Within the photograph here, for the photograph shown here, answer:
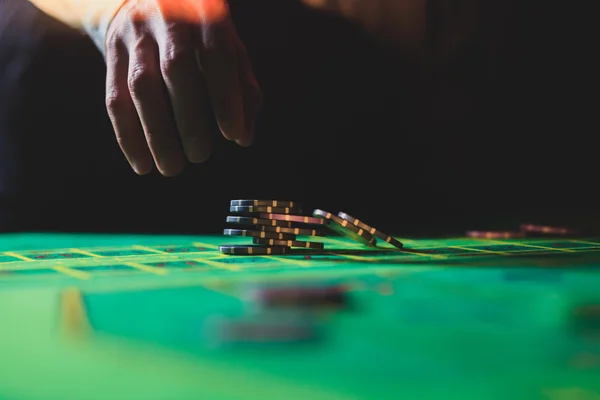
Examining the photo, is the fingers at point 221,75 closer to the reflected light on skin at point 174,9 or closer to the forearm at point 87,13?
the reflected light on skin at point 174,9

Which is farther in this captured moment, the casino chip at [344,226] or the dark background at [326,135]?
the dark background at [326,135]

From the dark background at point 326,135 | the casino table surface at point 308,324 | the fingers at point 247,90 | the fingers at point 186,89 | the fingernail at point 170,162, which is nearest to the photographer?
the casino table surface at point 308,324

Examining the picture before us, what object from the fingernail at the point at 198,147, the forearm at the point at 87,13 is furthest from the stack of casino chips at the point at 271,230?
the forearm at the point at 87,13

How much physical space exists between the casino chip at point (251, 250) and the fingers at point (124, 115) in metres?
Answer: 0.82

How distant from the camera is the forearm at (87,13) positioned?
3.56 m

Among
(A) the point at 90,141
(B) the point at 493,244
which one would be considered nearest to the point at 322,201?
(A) the point at 90,141

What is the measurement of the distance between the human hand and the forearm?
1.21ft

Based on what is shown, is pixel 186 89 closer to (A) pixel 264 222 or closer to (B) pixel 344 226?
(A) pixel 264 222

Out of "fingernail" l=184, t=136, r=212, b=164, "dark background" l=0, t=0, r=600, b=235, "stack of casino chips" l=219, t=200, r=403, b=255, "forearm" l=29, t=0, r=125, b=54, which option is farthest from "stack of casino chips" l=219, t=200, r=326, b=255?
"forearm" l=29, t=0, r=125, b=54

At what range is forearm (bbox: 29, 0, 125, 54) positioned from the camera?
11.7 feet

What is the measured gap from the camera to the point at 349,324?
4.62 ft

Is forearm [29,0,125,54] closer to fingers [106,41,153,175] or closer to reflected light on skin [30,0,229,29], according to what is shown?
reflected light on skin [30,0,229,29]

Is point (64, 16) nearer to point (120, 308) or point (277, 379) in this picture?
point (120, 308)

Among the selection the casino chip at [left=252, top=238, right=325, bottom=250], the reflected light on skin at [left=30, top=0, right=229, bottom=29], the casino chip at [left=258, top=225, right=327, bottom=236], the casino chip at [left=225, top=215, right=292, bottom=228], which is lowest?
the casino chip at [left=252, top=238, right=325, bottom=250]
